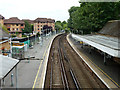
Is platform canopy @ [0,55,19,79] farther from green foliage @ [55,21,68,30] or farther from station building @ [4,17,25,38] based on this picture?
green foliage @ [55,21,68,30]

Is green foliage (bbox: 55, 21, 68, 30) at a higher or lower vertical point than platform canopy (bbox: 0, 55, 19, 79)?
higher

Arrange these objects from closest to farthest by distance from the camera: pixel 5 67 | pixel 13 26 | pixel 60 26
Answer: pixel 5 67 → pixel 13 26 → pixel 60 26

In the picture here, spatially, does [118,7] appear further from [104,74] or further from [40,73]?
[40,73]

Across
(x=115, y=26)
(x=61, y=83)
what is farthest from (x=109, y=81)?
(x=115, y=26)

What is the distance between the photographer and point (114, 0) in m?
31.3

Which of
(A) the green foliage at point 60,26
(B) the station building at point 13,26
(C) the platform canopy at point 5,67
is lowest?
(C) the platform canopy at point 5,67

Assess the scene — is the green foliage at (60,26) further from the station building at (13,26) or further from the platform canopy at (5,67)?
the platform canopy at (5,67)

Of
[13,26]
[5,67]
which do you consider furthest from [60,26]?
[5,67]

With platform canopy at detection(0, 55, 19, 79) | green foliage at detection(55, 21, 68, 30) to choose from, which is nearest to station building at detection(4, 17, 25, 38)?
green foliage at detection(55, 21, 68, 30)

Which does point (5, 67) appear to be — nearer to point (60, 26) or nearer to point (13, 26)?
point (13, 26)

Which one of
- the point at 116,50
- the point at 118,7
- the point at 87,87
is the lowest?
the point at 87,87

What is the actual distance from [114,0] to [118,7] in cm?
287

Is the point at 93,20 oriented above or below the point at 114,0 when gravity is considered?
below


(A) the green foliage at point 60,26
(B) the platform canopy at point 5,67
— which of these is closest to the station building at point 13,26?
(A) the green foliage at point 60,26
